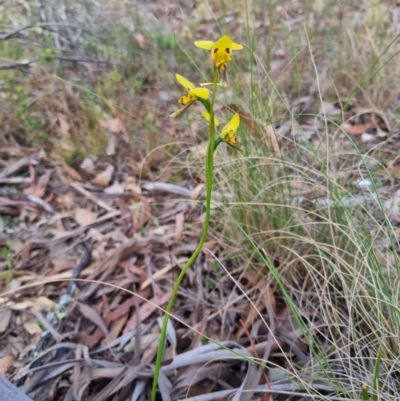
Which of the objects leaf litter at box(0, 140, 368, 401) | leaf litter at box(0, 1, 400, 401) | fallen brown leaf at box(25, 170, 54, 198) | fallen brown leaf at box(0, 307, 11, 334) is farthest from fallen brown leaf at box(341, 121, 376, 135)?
fallen brown leaf at box(0, 307, 11, 334)

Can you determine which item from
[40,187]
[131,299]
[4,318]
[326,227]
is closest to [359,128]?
[326,227]

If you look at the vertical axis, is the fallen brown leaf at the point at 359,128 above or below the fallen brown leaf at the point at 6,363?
above

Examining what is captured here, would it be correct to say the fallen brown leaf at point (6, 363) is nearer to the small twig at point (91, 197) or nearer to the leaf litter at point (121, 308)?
the leaf litter at point (121, 308)

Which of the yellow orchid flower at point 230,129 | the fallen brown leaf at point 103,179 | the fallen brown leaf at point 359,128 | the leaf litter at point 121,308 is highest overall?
the yellow orchid flower at point 230,129

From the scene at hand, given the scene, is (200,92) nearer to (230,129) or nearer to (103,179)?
(230,129)

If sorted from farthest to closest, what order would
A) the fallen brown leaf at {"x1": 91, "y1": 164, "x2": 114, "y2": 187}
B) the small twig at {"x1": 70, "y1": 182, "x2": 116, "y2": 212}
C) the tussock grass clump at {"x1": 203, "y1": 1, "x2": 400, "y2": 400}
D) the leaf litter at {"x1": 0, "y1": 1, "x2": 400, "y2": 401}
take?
the fallen brown leaf at {"x1": 91, "y1": 164, "x2": 114, "y2": 187} < the small twig at {"x1": 70, "y1": 182, "x2": 116, "y2": 212} < the leaf litter at {"x1": 0, "y1": 1, "x2": 400, "y2": 401} < the tussock grass clump at {"x1": 203, "y1": 1, "x2": 400, "y2": 400}

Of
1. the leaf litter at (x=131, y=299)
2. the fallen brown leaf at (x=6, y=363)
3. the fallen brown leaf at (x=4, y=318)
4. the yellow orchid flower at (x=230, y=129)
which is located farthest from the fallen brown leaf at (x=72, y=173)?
the yellow orchid flower at (x=230, y=129)

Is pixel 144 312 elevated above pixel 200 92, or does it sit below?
below

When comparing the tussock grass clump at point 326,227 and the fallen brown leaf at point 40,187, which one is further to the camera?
the fallen brown leaf at point 40,187

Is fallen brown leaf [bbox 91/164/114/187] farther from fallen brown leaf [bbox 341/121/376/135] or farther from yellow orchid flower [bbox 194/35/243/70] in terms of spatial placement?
yellow orchid flower [bbox 194/35/243/70]

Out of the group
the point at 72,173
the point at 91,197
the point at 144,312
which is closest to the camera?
the point at 144,312

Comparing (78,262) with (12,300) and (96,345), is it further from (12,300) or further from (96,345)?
(96,345)
